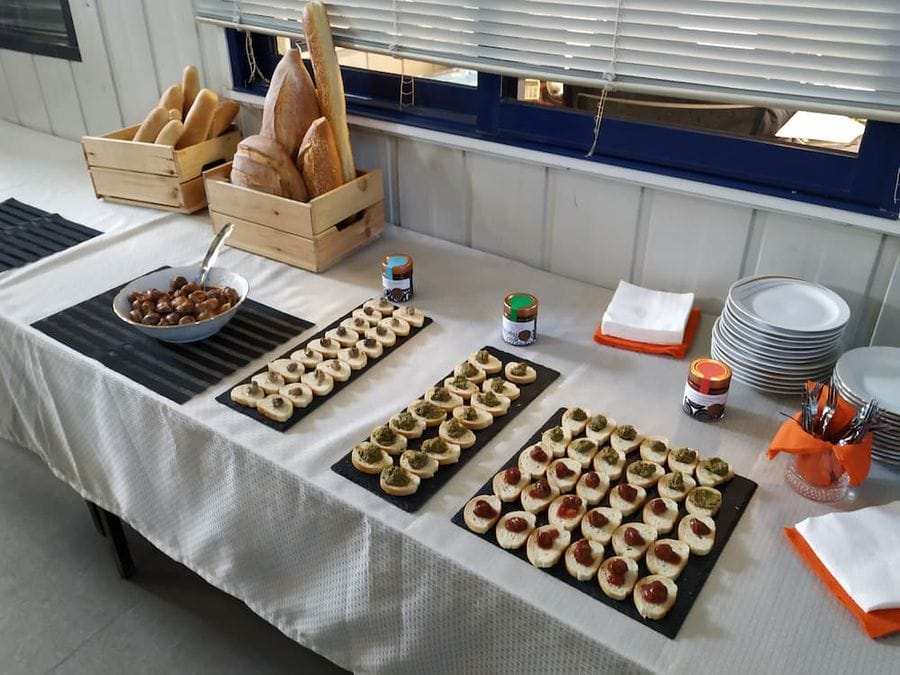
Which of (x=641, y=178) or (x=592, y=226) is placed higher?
(x=641, y=178)

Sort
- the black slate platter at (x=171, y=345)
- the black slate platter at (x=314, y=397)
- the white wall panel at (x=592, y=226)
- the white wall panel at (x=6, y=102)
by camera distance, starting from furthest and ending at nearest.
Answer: the white wall panel at (x=6, y=102) → the white wall panel at (x=592, y=226) → the black slate platter at (x=171, y=345) → the black slate platter at (x=314, y=397)

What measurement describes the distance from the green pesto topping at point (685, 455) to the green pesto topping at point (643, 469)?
0.04 metres

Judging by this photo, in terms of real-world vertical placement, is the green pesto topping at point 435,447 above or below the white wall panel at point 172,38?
below

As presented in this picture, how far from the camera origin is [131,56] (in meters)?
2.10

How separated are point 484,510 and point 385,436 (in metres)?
0.19

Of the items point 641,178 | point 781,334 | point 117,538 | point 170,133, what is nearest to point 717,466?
point 781,334

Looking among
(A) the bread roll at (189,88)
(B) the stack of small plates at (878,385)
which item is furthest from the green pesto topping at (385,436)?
(A) the bread roll at (189,88)

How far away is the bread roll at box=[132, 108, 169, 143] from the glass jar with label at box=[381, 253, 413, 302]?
29.9 inches

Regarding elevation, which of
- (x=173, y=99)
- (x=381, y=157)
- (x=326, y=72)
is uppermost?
(x=326, y=72)

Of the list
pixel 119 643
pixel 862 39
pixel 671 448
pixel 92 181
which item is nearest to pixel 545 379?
pixel 671 448

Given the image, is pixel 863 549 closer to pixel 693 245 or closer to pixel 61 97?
pixel 693 245

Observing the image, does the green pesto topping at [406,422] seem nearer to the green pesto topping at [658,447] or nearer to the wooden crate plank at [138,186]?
the green pesto topping at [658,447]

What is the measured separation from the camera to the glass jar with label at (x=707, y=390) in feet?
3.59

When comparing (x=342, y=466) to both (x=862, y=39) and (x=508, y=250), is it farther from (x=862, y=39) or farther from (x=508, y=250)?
(x=862, y=39)
